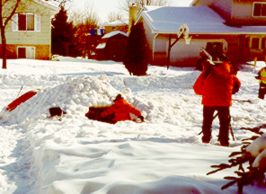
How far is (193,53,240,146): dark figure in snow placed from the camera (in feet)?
25.5

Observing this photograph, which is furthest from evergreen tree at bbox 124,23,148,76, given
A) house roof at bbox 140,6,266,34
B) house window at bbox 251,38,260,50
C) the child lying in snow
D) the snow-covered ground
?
the child lying in snow

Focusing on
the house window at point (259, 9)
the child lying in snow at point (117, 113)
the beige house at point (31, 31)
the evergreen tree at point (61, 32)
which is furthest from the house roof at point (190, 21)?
the child lying in snow at point (117, 113)

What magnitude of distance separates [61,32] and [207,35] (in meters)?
16.2

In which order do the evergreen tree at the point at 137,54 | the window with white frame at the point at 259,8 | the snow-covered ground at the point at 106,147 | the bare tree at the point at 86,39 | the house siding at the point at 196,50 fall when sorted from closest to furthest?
the snow-covered ground at the point at 106,147 < the evergreen tree at the point at 137,54 < the house siding at the point at 196,50 < the window with white frame at the point at 259,8 < the bare tree at the point at 86,39

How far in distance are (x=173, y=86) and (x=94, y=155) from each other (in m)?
14.6

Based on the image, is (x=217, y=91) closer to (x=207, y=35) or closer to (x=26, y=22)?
(x=207, y=35)

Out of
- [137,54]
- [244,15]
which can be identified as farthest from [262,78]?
[244,15]

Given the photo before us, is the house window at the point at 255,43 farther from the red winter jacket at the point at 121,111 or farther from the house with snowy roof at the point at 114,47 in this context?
the red winter jacket at the point at 121,111

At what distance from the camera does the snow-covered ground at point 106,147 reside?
4.24 meters

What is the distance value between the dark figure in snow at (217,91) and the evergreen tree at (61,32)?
36.6m


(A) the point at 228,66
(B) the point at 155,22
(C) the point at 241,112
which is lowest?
(C) the point at 241,112

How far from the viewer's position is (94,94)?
40.3 feet

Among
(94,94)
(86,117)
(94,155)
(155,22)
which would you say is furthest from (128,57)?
(94,155)

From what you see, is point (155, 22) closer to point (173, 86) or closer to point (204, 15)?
point (204, 15)
